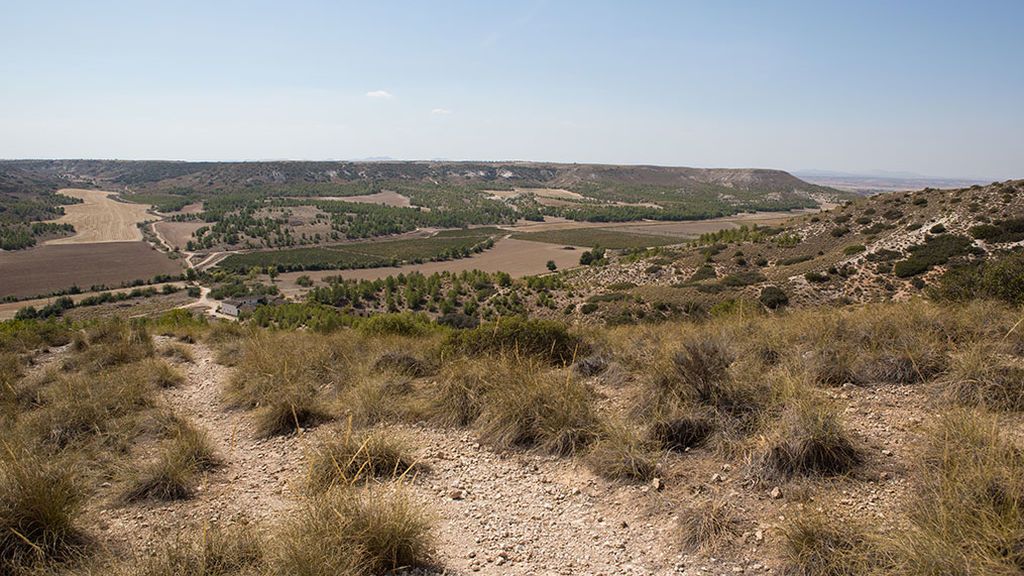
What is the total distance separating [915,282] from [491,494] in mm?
34191

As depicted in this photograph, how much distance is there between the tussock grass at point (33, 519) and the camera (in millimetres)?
3986

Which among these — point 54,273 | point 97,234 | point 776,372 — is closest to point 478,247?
point 54,273

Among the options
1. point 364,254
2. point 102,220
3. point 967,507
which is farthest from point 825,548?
point 102,220

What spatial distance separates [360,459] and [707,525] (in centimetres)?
361

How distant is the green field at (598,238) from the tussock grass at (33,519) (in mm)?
91065

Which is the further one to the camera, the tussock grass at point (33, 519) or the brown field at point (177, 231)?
the brown field at point (177, 231)

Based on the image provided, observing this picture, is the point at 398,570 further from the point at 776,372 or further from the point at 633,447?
the point at 776,372

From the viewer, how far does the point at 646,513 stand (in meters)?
4.51

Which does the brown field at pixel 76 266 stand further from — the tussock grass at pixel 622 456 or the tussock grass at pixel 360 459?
the tussock grass at pixel 622 456

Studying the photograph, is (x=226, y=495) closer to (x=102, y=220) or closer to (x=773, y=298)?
(x=773, y=298)

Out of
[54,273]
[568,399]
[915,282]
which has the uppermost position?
[568,399]

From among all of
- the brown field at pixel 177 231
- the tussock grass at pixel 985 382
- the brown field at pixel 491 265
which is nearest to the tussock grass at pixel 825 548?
the tussock grass at pixel 985 382

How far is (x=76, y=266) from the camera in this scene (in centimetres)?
8081

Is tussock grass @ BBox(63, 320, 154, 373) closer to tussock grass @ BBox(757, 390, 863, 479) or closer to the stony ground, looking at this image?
the stony ground
